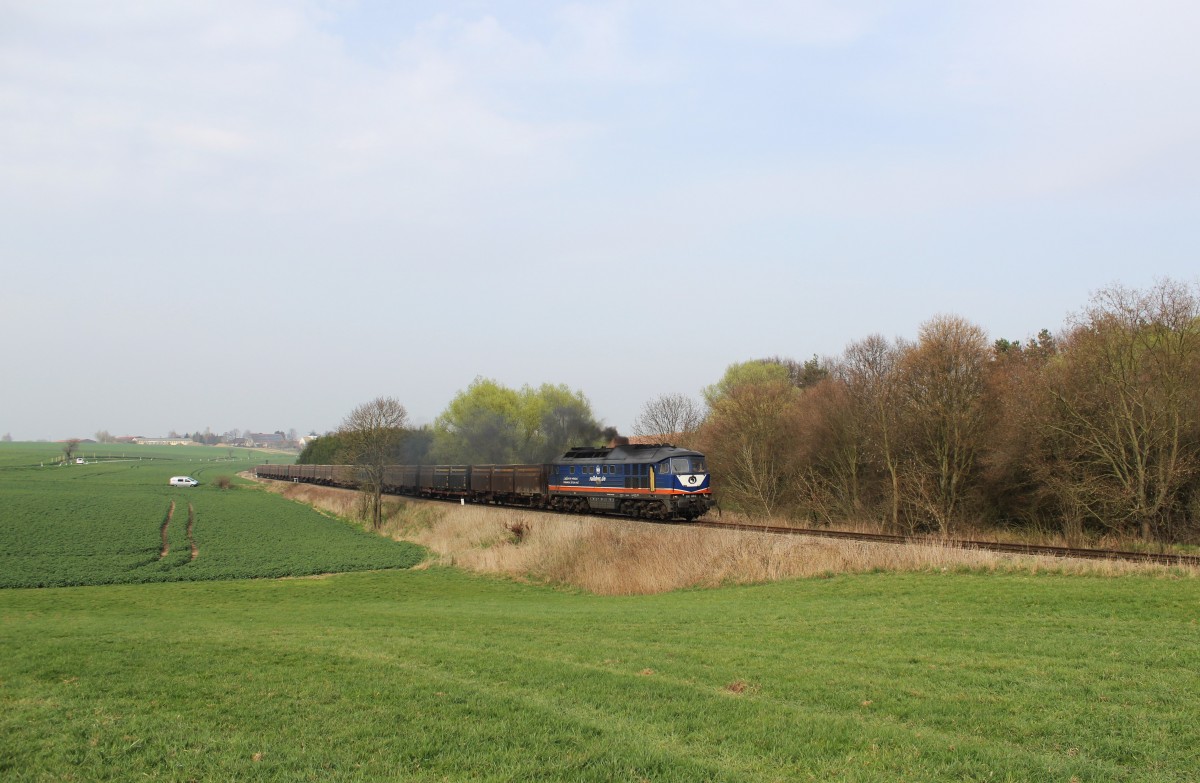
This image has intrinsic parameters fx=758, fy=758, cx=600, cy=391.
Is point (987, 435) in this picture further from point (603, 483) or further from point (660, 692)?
point (660, 692)

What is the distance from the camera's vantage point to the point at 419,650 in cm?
1203

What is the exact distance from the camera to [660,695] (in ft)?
28.4

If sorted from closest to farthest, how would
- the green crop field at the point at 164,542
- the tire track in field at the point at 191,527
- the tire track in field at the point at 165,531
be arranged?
the green crop field at the point at 164,542 < the tire track in field at the point at 165,531 < the tire track in field at the point at 191,527

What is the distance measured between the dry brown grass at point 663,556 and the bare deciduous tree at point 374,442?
14103mm

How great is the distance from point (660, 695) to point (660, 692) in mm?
86

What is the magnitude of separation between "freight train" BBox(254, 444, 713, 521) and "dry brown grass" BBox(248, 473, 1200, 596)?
240 centimetres

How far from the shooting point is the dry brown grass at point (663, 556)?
1902 cm

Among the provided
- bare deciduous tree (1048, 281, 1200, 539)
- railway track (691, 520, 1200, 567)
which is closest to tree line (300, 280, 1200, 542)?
bare deciduous tree (1048, 281, 1200, 539)

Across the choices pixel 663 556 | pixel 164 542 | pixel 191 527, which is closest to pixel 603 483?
pixel 663 556

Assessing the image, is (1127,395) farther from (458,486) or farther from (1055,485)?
(458,486)

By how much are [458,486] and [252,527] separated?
14221 millimetres

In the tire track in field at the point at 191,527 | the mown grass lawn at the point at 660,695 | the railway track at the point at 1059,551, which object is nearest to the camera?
the mown grass lawn at the point at 660,695

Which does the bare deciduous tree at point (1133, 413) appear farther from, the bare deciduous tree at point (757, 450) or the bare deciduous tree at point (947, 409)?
the bare deciduous tree at point (757, 450)

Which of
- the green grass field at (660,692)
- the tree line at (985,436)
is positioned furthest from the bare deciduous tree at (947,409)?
the green grass field at (660,692)
